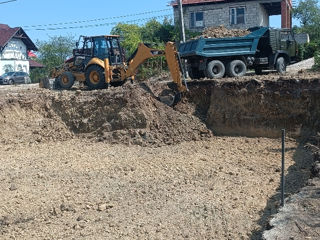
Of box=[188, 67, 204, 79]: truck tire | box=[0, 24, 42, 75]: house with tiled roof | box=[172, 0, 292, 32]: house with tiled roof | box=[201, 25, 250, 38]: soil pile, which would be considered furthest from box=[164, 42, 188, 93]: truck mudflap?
box=[0, 24, 42, 75]: house with tiled roof

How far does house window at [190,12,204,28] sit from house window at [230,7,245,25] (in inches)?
83.7

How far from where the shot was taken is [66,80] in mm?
14773

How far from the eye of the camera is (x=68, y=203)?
6695mm

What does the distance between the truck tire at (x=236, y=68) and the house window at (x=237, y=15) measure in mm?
16030

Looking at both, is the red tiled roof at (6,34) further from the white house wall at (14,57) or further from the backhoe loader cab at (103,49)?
the backhoe loader cab at (103,49)

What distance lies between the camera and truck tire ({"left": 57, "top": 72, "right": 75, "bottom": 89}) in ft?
48.0

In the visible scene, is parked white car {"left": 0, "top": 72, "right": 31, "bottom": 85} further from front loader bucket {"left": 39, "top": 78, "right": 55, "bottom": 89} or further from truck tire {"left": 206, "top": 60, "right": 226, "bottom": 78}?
truck tire {"left": 206, "top": 60, "right": 226, "bottom": 78}

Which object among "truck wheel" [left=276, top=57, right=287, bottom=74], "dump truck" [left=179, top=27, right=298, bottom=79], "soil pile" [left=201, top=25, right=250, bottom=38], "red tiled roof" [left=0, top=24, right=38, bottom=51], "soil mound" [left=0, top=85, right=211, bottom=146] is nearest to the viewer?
"soil mound" [left=0, top=85, right=211, bottom=146]

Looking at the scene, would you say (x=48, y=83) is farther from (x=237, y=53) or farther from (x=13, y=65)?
(x=13, y=65)

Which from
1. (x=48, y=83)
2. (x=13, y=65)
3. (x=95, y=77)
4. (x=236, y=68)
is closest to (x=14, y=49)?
(x=13, y=65)

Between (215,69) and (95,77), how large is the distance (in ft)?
13.4

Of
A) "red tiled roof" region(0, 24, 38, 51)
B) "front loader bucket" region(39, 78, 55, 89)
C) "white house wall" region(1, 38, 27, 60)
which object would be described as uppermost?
"red tiled roof" region(0, 24, 38, 51)

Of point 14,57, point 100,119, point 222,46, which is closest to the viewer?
point 100,119

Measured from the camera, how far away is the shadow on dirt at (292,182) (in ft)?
18.1
